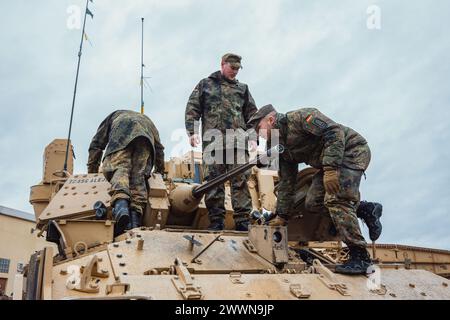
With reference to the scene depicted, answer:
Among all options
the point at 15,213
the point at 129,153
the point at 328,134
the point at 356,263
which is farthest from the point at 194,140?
the point at 15,213

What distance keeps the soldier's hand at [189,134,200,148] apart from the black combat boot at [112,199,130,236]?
1.38m

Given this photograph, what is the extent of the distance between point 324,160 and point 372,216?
1.13 meters

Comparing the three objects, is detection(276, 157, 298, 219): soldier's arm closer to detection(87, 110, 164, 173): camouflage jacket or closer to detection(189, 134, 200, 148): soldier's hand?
detection(189, 134, 200, 148): soldier's hand

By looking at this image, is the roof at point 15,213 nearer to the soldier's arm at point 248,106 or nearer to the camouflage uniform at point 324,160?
the soldier's arm at point 248,106

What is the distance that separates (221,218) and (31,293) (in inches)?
119

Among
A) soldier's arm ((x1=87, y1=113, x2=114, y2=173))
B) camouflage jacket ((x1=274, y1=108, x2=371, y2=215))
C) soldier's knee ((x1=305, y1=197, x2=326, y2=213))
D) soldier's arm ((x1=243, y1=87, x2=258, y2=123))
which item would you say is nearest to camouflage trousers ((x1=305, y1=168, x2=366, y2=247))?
camouflage jacket ((x1=274, y1=108, x2=371, y2=215))

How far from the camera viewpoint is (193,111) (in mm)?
7359

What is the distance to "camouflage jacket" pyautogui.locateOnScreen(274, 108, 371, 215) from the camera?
17.2 ft

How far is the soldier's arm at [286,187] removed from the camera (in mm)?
6113

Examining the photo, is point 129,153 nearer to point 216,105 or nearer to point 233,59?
point 216,105

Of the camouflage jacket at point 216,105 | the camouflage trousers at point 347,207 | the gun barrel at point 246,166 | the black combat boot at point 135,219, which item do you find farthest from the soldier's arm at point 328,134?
the black combat boot at point 135,219

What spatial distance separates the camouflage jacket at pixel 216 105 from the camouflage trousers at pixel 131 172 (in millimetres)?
809
